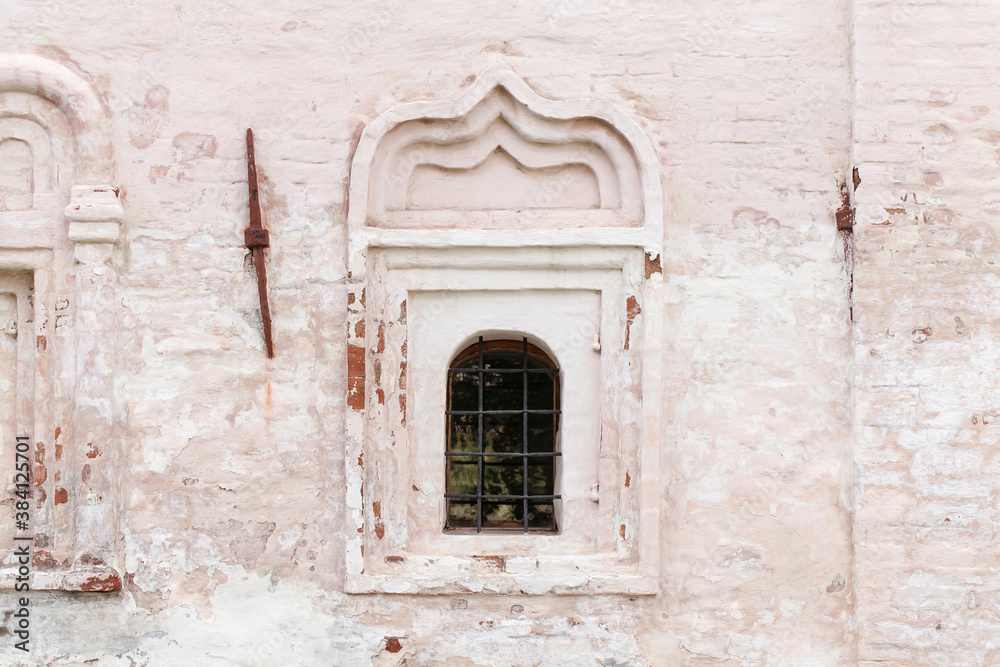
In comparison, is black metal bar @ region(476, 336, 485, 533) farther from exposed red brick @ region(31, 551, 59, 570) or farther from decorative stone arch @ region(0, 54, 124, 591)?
exposed red brick @ region(31, 551, 59, 570)

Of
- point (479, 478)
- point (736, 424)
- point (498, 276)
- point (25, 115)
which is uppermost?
point (25, 115)

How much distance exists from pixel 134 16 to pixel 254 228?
110 cm

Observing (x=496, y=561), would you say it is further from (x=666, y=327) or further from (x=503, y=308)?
(x=666, y=327)

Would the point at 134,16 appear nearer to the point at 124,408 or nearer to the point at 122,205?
the point at 122,205

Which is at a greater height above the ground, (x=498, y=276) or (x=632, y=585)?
(x=498, y=276)

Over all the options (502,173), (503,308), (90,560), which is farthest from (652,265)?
(90,560)

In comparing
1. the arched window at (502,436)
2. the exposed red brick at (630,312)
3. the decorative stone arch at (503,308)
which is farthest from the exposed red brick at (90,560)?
the exposed red brick at (630,312)

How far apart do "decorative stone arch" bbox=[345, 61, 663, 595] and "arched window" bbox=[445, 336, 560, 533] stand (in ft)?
0.61

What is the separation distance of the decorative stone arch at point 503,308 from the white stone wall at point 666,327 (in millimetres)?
96

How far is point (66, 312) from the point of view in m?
3.75

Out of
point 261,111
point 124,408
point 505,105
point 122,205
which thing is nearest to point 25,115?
point 122,205

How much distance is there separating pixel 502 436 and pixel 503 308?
66 cm

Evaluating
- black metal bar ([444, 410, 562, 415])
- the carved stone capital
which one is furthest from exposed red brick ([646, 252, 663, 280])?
the carved stone capital

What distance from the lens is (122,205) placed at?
3.74 meters
